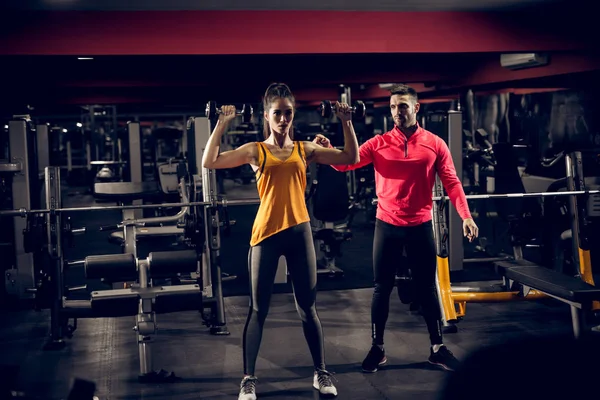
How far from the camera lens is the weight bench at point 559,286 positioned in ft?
10.2

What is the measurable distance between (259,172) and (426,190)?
2.64 ft

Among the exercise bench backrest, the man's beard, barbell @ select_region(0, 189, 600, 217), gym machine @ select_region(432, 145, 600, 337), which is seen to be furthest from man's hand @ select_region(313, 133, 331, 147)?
the exercise bench backrest

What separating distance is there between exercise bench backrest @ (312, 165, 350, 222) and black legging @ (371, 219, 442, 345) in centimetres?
176

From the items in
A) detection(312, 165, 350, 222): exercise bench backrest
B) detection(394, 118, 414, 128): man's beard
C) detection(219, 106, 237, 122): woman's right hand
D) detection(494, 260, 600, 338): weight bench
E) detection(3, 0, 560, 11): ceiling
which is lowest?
detection(494, 260, 600, 338): weight bench

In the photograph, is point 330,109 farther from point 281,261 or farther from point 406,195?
point 281,261

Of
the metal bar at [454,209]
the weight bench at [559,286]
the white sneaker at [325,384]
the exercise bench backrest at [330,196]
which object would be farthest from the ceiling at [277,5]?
the white sneaker at [325,384]

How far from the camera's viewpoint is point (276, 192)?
101 inches

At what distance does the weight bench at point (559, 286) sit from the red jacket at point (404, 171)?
2.16 feet

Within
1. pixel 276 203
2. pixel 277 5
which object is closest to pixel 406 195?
pixel 276 203

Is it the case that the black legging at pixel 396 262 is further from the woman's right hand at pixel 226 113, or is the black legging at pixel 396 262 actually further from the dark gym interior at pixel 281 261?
the woman's right hand at pixel 226 113

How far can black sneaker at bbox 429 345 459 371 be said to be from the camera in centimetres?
309

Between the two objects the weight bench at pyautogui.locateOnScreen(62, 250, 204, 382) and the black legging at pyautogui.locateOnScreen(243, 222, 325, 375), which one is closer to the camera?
the black legging at pyautogui.locateOnScreen(243, 222, 325, 375)

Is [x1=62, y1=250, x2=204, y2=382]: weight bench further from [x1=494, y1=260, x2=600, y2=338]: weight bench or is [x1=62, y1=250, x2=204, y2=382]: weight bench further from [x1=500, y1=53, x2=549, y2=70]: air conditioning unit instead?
[x1=500, y1=53, x2=549, y2=70]: air conditioning unit

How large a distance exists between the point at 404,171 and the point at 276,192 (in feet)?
2.15
